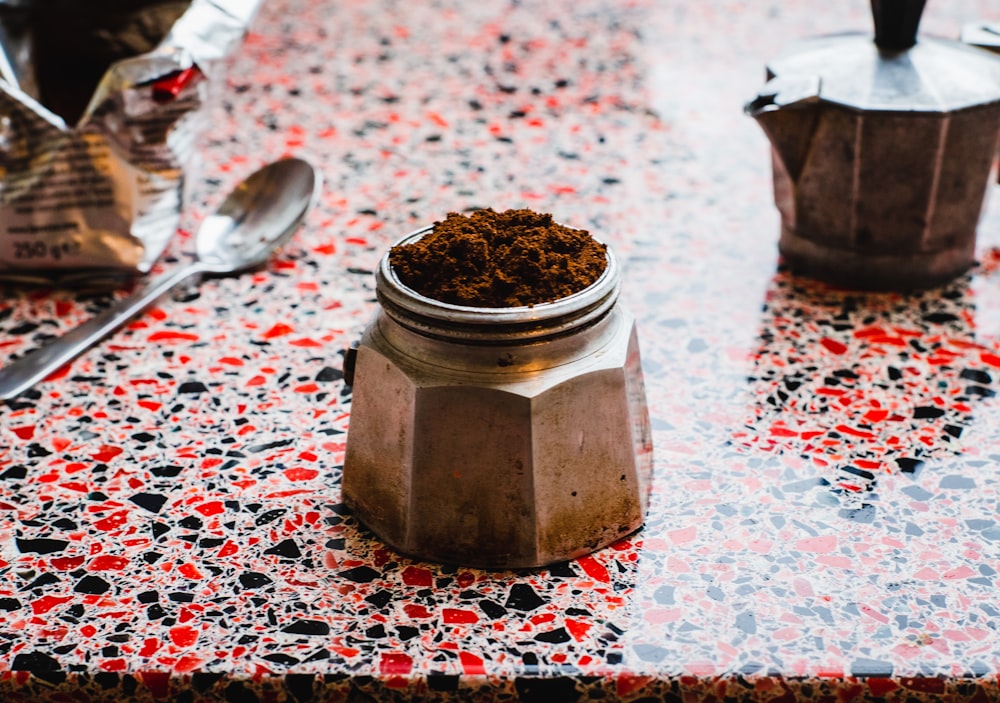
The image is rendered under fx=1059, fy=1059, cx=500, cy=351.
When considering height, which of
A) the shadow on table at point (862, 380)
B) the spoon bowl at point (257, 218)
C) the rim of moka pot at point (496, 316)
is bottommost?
the shadow on table at point (862, 380)

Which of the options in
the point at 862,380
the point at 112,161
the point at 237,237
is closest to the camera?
the point at 862,380

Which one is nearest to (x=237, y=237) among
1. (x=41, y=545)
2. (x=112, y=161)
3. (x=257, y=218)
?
(x=257, y=218)

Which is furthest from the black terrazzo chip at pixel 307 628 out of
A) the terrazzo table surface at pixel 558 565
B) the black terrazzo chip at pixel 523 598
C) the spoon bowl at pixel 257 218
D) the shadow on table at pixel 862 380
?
the spoon bowl at pixel 257 218

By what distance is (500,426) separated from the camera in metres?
0.62

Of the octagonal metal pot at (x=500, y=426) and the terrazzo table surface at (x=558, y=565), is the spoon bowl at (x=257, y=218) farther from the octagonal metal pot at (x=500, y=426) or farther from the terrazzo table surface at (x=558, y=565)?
the octagonal metal pot at (x=500, y=426)

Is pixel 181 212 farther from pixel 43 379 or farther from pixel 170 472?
pixel 170 472

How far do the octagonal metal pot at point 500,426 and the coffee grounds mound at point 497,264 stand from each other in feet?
0.04

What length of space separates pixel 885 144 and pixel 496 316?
0.49 metres

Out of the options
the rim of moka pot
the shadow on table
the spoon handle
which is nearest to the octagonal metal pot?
the rim of moka pot

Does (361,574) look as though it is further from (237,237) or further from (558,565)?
(237,237)

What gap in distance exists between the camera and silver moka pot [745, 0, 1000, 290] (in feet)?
3.01

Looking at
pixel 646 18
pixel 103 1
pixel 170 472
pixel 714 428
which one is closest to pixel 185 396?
pixel 170 472

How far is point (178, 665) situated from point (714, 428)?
0.42 meters

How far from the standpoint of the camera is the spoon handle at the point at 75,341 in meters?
0.87
